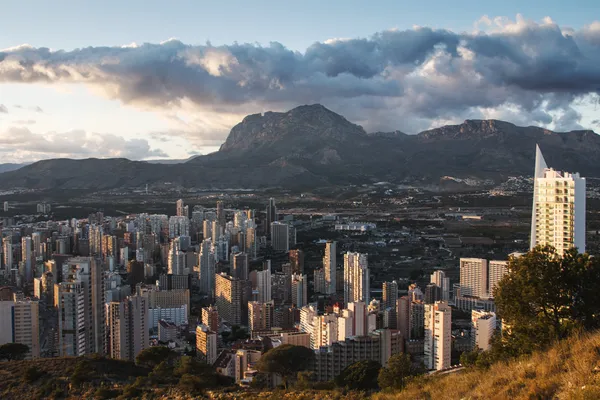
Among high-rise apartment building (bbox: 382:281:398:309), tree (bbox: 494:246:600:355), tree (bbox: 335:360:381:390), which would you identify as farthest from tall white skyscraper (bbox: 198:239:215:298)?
tree (bbox: 494:246:600:355)

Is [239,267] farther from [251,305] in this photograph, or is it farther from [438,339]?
[438,339]

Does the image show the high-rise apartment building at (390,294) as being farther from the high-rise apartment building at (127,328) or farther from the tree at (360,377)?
the tree at (360,377)

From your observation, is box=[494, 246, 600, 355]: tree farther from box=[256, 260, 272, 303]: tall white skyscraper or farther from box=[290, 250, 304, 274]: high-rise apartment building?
box=[290, 250, 304, 274]: high-rise apartment building

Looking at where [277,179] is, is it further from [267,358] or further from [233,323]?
[267,358]

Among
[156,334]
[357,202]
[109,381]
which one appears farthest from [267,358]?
[357,202]

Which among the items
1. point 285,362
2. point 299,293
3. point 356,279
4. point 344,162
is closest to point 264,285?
point 299,293

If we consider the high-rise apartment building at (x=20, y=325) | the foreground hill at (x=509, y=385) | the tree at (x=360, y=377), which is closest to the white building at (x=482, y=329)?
the tree at (x=360, y=377)
